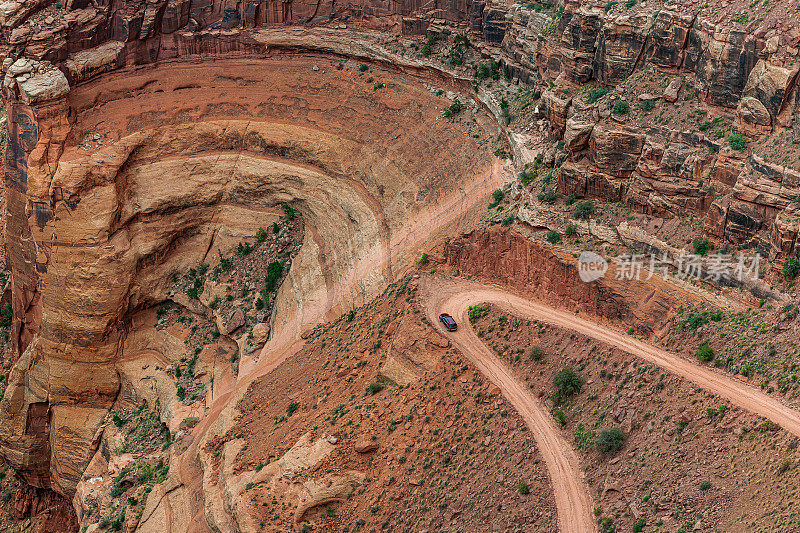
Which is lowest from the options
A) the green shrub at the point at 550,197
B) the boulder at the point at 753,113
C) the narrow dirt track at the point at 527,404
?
the narrow dirt track at the point at 527,404

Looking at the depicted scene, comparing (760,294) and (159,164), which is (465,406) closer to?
(760,294)

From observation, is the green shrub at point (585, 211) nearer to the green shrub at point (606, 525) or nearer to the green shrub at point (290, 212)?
the green shrub at point (606, 525)

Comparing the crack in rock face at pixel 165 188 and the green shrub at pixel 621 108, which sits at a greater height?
the green shrub at pixel 621 108

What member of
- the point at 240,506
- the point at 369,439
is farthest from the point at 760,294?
the point at 240,506

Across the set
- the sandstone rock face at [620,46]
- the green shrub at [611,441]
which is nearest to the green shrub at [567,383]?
the green shrub at [611,441]

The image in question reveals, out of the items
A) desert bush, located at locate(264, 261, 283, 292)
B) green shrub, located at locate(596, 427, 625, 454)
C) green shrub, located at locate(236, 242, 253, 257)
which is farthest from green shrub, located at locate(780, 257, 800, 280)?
green shrub, located at locate(236, 242, 253, 257)
